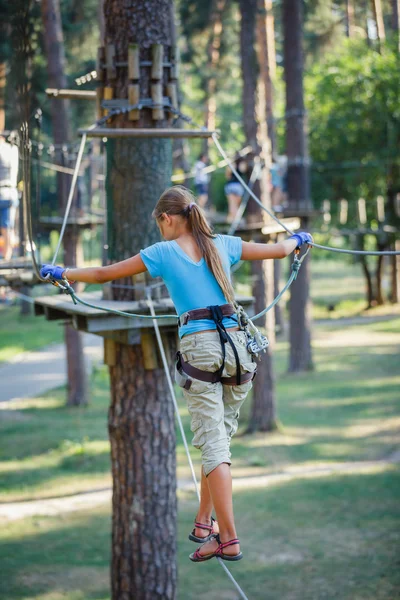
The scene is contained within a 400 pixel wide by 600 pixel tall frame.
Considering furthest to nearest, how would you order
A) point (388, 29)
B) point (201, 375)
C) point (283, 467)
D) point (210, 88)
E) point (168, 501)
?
point (388, 29) → point (210, 88) → point (283, 467) → point (168, 501) → point (201, 375)

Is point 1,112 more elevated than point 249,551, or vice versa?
point 1,112

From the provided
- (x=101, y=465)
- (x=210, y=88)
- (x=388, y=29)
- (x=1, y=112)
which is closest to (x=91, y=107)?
(x=1, y=112)

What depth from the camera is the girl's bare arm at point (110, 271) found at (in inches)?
142

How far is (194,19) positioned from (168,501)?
20.2m

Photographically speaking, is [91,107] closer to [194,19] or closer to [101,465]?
[194,19]

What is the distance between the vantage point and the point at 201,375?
3.56 meters

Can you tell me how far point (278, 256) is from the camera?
378 centimetres

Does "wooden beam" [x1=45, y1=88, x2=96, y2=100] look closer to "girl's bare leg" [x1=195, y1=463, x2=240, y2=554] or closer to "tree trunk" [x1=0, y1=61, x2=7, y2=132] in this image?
"girl's bare leg" [x1=195, y1=463, x2=240, y2=554]

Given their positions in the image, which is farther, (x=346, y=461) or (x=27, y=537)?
(x=346, y=461)

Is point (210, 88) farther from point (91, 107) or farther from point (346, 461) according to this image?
point (346, 461)

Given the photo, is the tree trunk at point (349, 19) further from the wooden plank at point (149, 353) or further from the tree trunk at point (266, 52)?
the wooden plank at point (149, 353)

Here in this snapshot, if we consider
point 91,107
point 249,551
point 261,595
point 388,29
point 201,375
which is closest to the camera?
point 201,375

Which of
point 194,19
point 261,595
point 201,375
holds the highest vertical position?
point 194,19

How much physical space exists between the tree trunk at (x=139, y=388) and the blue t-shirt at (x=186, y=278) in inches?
103
